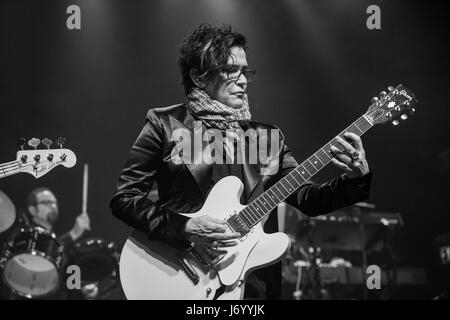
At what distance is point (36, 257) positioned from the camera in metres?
4.58

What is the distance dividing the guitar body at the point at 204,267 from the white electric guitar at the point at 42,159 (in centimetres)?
120

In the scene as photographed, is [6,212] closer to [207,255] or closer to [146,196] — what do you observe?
[146,196]

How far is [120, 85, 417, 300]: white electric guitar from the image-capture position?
2.54 m

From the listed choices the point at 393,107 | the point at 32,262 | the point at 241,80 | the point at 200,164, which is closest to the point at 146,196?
the point at 200,164

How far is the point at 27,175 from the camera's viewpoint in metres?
4.21

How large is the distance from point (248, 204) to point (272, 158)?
363mm

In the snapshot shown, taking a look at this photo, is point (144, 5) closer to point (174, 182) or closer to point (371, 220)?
point (174, 182)

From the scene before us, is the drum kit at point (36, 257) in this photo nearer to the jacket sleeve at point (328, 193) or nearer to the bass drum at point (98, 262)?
the bass drum at point (98, 262)

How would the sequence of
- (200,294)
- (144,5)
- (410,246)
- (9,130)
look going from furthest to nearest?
(410,246) → (144,5) → (9,130) → (200,294)

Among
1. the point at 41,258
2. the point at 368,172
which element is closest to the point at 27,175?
the point at 41,258

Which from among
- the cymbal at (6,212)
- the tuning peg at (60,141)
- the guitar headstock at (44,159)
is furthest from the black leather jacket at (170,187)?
the cymbal at (6,212)

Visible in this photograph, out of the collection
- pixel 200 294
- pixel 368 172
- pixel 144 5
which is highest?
pixel 144 5

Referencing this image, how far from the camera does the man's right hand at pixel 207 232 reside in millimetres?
2531

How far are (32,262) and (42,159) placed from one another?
1.33 m
